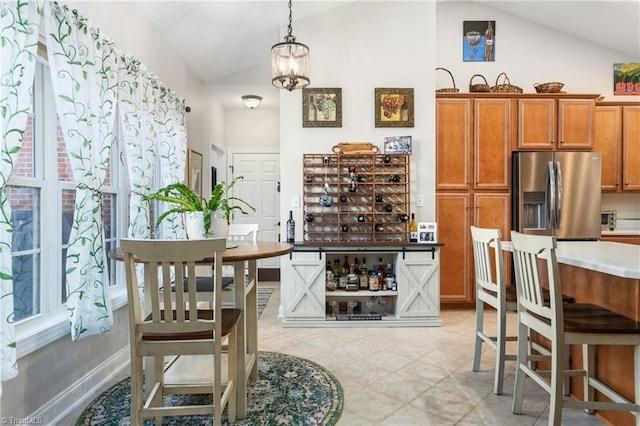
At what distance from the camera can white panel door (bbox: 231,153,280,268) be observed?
6117mm

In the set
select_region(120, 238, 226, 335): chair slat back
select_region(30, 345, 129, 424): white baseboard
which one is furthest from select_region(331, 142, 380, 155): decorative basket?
select_region(30, 345, 129, 424): white baseboard

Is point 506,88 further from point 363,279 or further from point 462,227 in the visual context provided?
point 363,279

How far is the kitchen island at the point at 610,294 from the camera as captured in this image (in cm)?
175

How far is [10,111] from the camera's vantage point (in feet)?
5.29

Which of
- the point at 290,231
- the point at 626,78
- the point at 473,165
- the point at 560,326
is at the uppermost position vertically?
the point at 626,78

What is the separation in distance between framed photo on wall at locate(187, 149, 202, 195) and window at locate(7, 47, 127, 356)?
1818mm

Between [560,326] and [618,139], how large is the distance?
3865 millimetres

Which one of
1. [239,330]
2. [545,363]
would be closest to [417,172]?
[545,363]

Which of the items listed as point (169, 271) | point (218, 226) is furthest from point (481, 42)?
point (169, 271)

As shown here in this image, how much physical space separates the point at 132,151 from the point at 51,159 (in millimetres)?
625

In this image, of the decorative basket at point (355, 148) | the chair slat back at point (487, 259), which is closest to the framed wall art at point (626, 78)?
the decorative basket at point (355, 148)

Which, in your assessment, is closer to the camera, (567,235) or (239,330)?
(239,330)

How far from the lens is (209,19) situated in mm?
3518

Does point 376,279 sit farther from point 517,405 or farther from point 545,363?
point 517,405
